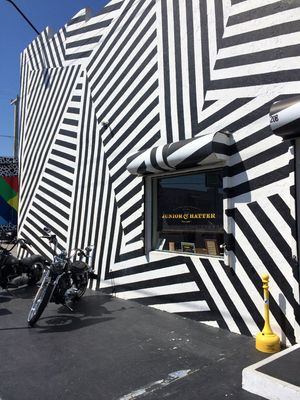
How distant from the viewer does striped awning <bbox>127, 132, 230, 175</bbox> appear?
5137 mm

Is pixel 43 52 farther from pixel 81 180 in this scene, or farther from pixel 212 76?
pixel 212 76

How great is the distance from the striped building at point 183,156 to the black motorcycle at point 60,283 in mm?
733

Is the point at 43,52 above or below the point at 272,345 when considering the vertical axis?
above

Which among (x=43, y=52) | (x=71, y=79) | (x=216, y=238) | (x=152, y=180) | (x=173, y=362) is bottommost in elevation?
(x=173, y=362)

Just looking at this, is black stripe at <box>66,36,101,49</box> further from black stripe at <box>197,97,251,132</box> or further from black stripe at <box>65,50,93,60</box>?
black stripe at <box>197,97,251,132</box>

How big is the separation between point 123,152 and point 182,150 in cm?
198

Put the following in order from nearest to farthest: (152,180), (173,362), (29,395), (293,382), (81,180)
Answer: (293,382) < (29,395) < (173,362) < (152,180) < (81,180)

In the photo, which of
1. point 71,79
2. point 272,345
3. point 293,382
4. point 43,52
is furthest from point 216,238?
point 43,52

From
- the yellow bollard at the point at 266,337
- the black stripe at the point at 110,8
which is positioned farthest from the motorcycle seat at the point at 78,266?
the black stripe at the point at 110,8

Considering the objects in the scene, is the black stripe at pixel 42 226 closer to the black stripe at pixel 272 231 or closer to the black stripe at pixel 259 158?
the black stripe at pixel 259 158

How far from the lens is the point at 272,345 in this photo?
4332 millimetres

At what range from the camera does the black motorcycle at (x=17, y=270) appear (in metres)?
7.77

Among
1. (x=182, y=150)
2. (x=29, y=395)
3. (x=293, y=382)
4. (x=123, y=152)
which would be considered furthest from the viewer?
(x=123, y=152)

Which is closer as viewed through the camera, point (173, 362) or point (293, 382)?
point (293, 382)
